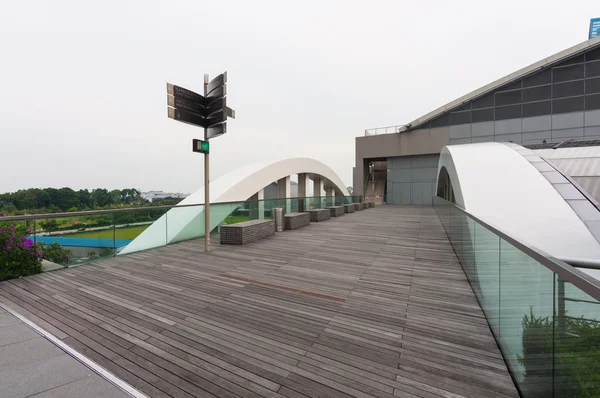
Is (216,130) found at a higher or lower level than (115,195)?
higher

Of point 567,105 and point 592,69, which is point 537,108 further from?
point 592,69

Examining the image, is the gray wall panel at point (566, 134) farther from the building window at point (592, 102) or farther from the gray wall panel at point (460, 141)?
the gray wall panel at point (460, 141)

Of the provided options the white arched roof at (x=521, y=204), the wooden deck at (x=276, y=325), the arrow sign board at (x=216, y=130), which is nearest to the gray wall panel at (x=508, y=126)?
the white arched roof at (x=521, y=204)

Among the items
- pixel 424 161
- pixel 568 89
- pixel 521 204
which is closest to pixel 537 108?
pixel 568 89

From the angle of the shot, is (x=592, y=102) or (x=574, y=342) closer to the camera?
(x=574, y=342)

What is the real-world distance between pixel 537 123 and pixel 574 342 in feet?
102

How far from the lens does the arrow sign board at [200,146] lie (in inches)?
278

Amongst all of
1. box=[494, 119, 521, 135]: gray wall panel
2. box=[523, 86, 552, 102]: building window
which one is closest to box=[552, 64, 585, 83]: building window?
box=[523, 86, 552, 102]: building window

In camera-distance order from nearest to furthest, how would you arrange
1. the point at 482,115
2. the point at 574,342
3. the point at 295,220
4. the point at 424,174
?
the point at 574,342 → the point at 295,220 → the point at 482,115 → the point at 424,174

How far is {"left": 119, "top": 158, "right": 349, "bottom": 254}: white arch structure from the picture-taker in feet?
25.9

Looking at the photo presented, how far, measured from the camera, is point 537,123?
23797mm

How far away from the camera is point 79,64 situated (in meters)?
17.0

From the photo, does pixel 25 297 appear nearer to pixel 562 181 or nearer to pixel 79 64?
pixel 562 181

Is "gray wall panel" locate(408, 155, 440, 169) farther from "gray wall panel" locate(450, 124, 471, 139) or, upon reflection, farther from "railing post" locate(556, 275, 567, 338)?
"railing post" locate(556, 275, 567, 338)
